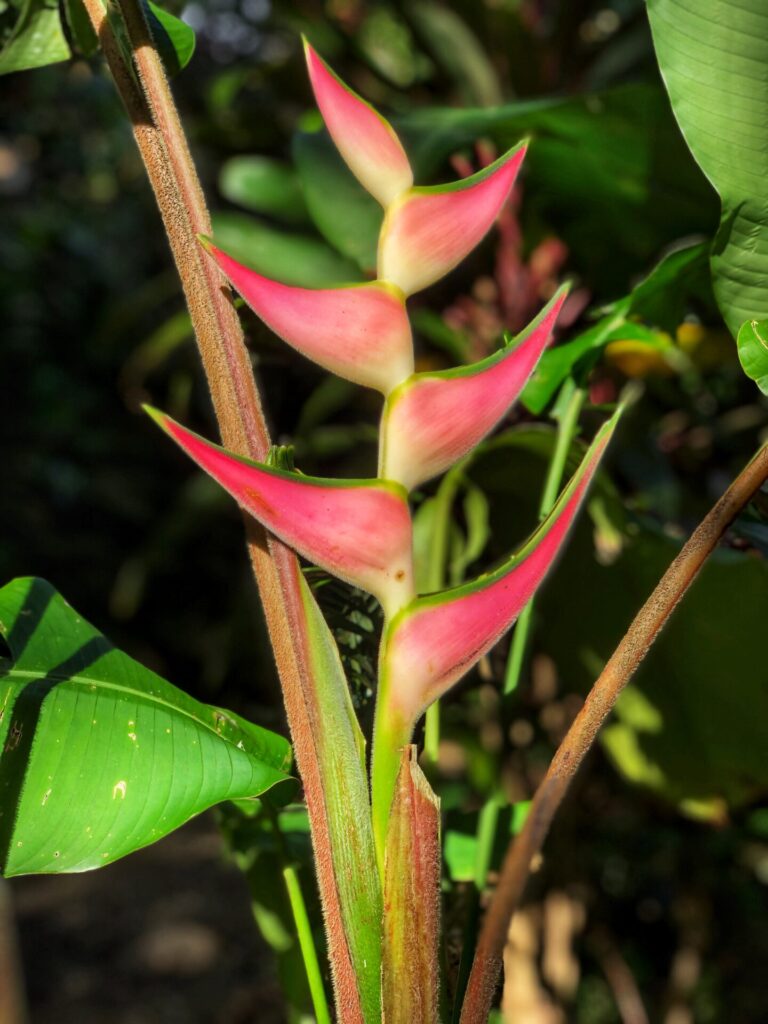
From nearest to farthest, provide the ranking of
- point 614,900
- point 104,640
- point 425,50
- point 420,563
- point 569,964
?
1. point 104,640
2. point 420,563
3. point 569,964
4. point 425,50
5. point 614,900

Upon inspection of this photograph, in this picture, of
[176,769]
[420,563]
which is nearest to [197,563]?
[420,563]

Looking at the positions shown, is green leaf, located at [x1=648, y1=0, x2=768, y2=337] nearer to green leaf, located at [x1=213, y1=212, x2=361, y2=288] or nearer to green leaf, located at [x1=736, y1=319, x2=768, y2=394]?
green leaf, located at [x1=736, y1=319, x2=768, y2=394]

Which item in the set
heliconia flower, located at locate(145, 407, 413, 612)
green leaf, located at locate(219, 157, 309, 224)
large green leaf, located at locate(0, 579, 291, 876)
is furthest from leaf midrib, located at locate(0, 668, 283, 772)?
green leaf, located at locate(219, 157, 309, 224)

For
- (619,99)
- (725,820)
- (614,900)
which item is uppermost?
(619,99)

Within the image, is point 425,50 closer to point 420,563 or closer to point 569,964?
point 420,563

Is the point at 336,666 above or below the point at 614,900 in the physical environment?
above

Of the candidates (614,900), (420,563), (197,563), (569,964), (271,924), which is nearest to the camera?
(271,924)

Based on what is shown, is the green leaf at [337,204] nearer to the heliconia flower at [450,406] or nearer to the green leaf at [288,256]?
the green leaf at [288,256]

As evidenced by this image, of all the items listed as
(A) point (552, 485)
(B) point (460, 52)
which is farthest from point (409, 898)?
(B) point (460, 52)
